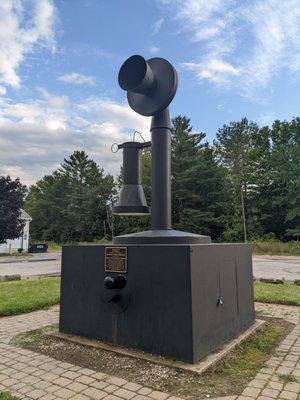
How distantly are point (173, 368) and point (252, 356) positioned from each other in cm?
100

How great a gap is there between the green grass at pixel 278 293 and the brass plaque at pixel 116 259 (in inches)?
162

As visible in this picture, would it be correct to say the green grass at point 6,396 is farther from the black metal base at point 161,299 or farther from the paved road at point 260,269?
the paved road at point 260,269

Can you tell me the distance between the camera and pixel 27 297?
738 centimetres

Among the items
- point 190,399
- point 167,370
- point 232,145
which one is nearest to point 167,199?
point 167,370

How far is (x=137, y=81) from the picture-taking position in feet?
14.7

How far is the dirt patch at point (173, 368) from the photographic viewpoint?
309 cm

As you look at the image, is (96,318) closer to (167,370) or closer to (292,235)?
(167,370)

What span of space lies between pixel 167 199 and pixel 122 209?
2.04 feet

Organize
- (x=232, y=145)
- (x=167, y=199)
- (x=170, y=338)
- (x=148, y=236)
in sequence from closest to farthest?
(x=170, y=338), (x=148, y=236), (x=167, y=199), (x=232, y=145)

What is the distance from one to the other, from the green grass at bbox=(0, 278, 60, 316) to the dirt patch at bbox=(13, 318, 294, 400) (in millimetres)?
1730

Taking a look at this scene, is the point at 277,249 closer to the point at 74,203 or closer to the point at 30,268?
the point at 30,268

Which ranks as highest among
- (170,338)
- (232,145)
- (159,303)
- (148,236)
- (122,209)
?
(232,145)

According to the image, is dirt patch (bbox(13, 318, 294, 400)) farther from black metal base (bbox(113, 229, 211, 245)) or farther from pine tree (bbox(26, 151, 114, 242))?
pine tree (bbox(26, 151, 114, 242))

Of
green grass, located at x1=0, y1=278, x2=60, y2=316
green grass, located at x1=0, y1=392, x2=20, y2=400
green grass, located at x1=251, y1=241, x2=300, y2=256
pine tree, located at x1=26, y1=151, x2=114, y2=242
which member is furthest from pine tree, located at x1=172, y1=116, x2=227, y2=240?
green grass, located at x1=0, y1=392, x2=20, y2=400
